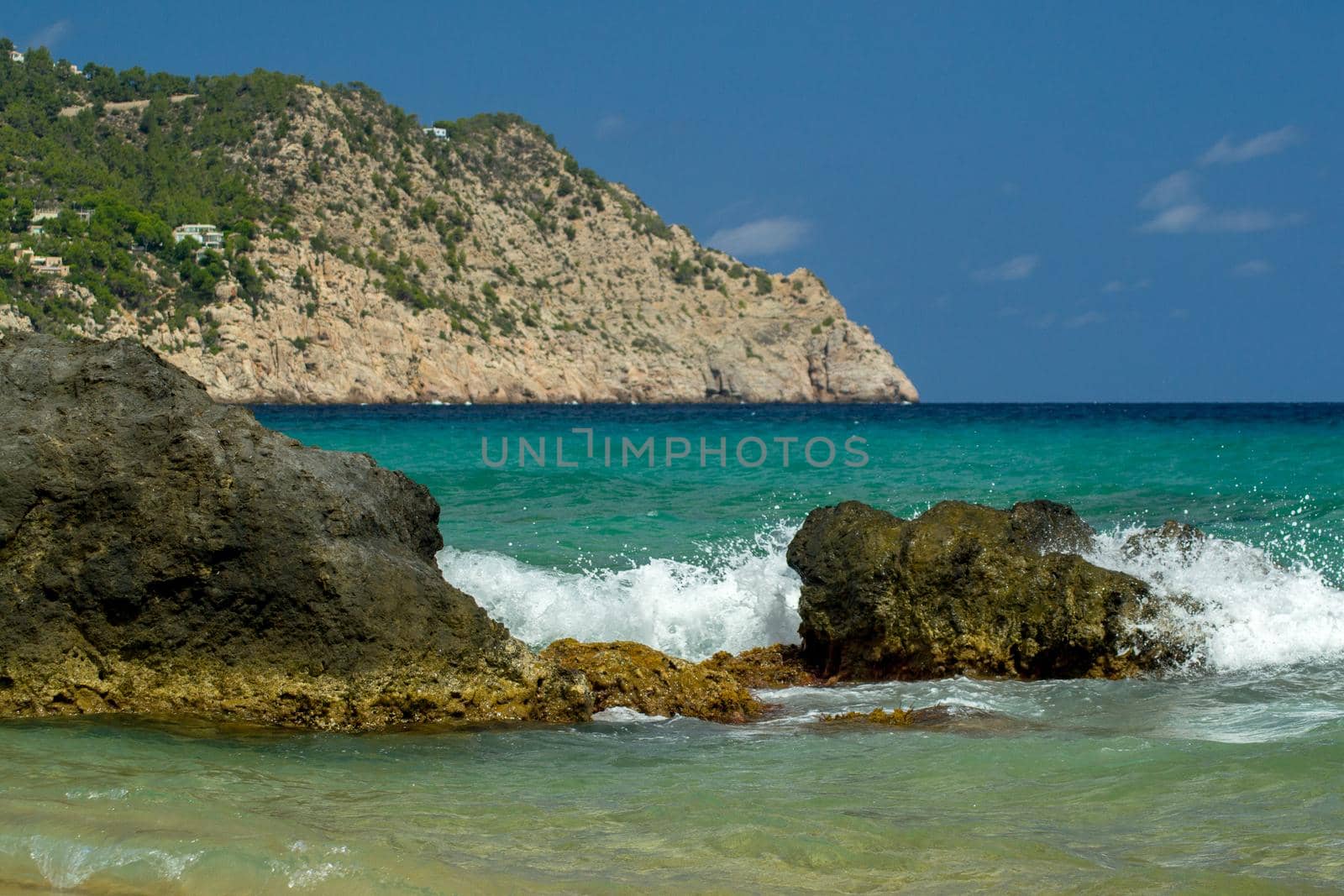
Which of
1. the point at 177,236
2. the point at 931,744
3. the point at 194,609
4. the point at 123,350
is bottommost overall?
the point at 931,744

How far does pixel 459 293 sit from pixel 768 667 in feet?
320

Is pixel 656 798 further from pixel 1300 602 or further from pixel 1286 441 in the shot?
pixel 1286 441

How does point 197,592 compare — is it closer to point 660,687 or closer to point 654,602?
point 660,687

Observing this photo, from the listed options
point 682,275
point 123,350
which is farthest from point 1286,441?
point 682,275

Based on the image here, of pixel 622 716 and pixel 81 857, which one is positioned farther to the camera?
pixel 622 716

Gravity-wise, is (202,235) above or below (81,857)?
above

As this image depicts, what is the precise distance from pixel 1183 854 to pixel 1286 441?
26.3m

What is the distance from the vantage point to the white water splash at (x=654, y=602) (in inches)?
352

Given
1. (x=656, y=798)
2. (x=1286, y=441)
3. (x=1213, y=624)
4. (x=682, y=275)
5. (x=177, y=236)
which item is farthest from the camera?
(x=682, y=275)

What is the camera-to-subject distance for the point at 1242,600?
26.2 ft

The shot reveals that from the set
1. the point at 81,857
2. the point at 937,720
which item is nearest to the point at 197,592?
the point at 81,857

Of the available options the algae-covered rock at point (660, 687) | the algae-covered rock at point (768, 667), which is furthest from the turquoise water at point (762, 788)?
the algae-covered rock at point (768, 667)

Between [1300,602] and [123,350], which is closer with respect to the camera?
[123,350]

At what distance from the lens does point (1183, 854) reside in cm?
391
